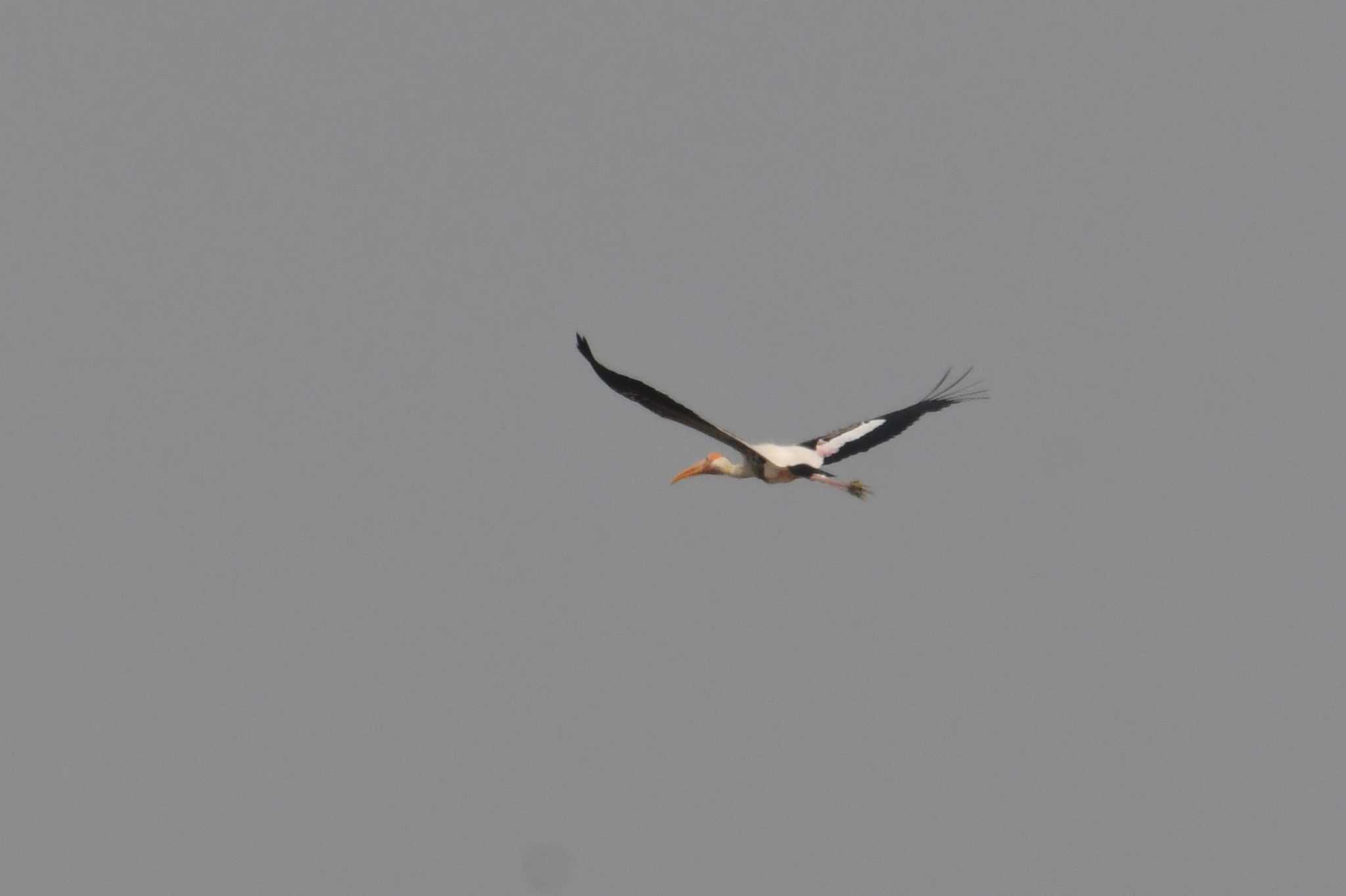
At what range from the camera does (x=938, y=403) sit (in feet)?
84.8

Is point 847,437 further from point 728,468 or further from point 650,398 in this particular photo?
point 650,398

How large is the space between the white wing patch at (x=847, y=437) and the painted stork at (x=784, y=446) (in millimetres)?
12

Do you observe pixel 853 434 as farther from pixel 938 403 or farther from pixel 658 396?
pixel 658 396

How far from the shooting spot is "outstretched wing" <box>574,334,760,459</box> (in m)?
18.8

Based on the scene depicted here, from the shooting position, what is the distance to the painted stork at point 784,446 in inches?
754

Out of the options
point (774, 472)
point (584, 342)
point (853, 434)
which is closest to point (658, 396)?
point (584, 342)

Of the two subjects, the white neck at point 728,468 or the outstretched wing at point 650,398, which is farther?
the white neck at point 728,468

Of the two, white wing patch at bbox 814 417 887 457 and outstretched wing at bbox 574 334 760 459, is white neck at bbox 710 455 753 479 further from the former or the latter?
outstretched wing at bbox 574 334 760 459

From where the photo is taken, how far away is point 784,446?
77.6 feet

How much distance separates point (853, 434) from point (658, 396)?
23.0ft

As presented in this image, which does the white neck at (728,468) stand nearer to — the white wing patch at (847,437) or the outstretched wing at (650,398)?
the white wing patch at (847,437)

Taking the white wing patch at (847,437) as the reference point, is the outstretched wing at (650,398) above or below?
below

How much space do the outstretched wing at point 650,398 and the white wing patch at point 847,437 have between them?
5.10m

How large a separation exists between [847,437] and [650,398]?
6.84 m
